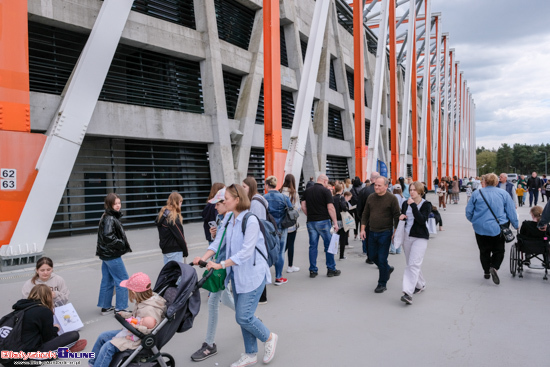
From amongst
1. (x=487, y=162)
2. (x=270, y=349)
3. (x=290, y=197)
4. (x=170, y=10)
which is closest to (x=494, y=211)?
(x=290, y=197)

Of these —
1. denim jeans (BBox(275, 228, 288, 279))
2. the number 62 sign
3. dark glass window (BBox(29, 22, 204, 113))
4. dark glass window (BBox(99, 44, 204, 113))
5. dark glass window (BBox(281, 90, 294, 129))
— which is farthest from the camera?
dark glass window (BBox(281, 90, 294, 129))

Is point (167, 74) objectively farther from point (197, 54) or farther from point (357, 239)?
point (357, 239)

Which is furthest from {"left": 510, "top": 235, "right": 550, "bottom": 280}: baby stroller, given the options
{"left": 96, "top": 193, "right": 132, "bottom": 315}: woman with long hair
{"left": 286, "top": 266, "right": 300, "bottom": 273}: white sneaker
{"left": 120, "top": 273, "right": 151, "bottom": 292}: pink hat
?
{"left": 96, "top": 193, "right": 132, "bottom": 315}: woman with long hair

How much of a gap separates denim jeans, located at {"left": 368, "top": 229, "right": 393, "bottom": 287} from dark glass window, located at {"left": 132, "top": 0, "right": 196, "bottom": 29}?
13071mm

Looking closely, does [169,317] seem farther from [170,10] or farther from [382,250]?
[170,10]

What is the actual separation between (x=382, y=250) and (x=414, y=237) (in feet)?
1.82

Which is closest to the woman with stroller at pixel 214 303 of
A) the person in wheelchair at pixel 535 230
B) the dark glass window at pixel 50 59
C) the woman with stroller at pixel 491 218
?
the woman with stroller at pixel 491 218

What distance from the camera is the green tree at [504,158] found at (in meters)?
136

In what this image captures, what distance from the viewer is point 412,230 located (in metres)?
5.58

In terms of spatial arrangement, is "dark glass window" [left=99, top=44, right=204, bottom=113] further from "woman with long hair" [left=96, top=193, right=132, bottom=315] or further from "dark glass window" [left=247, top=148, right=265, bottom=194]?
"woman with long hair" [left=96, top=193, right=132, bottom=315]

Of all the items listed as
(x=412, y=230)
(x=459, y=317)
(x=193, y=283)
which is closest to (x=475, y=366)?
(x=459, y=317)

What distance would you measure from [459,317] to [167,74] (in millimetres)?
13881

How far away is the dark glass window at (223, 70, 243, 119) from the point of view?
698 inches

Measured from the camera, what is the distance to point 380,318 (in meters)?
4.76
